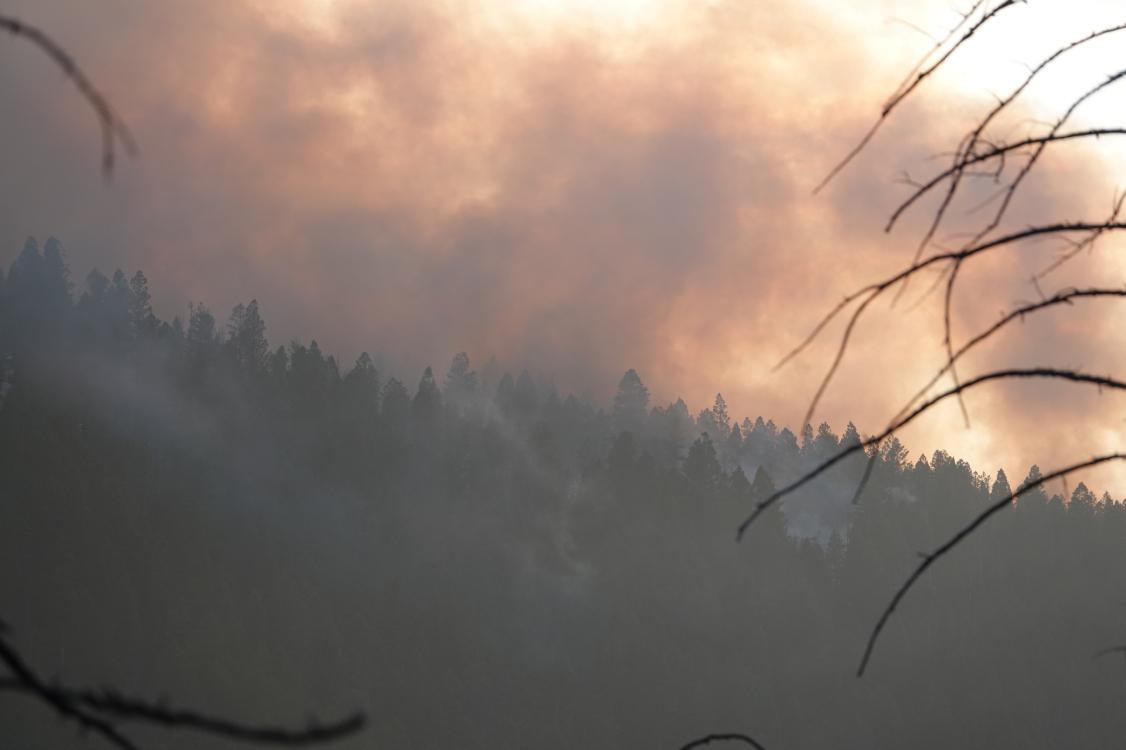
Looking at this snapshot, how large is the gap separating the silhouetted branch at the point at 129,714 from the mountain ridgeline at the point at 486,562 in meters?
101

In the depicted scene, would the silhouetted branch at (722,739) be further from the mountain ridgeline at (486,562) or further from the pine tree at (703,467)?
the pine tree at (703,467)

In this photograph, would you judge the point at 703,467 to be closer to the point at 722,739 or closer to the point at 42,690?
the point at 722,739

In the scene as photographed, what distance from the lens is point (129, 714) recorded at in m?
1.07

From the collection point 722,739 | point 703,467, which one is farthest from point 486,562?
point 722,739

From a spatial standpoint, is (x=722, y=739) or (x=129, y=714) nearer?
(x=129, y=714)

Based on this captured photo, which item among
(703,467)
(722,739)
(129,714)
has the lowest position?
(129,714)

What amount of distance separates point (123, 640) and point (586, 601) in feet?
133

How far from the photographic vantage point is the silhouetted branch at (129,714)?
933mm

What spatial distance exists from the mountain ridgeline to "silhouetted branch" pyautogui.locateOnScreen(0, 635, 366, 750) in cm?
10122

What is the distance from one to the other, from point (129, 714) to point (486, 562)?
11614 centimetres

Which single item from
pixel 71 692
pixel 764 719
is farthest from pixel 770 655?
pixel 71 692

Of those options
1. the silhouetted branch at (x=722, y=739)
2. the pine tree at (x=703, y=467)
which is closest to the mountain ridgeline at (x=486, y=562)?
the pine tree at (x=703, y=467)

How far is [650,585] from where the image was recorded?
117 meters

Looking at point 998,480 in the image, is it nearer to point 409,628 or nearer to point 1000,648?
point 1000,648
